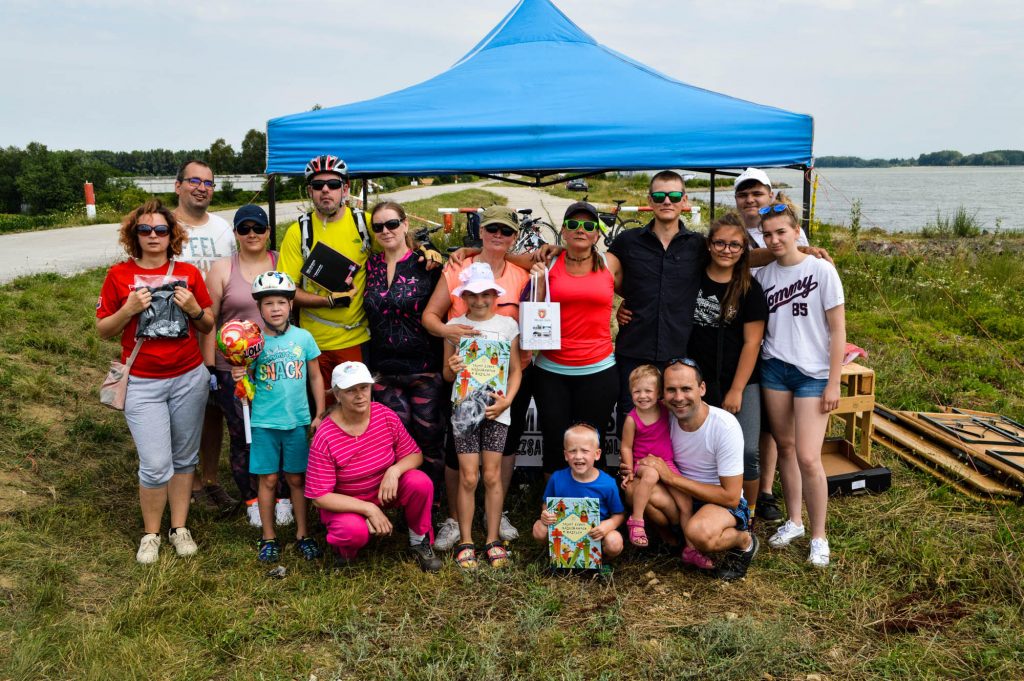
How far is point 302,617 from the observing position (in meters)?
3.20

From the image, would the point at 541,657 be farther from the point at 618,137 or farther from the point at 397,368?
the point at 618,137

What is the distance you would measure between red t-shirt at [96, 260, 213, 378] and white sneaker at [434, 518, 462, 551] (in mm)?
1575

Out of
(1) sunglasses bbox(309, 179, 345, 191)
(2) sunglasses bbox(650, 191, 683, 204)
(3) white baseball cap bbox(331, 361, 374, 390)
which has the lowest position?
(3) white baseball cap bbox(331, 361, 374, 390)

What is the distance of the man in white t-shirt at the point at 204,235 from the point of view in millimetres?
3928

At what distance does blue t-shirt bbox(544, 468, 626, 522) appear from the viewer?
3.48 m

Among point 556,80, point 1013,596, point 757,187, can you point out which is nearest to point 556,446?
point 757,187

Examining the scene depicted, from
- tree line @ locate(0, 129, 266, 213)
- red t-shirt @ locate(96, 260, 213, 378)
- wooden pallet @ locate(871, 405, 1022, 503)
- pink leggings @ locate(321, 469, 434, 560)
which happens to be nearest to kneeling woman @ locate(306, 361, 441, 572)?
pink leggings @ locate(321, 469, 434, 560)

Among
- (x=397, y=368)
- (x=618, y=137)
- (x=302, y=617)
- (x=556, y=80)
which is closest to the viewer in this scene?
(x=302, y=617)

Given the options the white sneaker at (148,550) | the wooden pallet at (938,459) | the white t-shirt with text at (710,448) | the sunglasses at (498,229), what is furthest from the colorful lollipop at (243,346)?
the wooden pallet at (938,459)

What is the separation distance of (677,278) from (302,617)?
2.40m

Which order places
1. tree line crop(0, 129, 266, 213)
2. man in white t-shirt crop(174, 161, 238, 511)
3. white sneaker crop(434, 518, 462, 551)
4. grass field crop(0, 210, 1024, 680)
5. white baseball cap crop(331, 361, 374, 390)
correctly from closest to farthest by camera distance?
grass field crop(0, 210, 1024, 680) < white baseball cap crop(331, 361, 374, 390) < white sneaker crop(434, 518, 462, 551) < man in white t-shirt crop(174, 161, 238, 511) < tree line crop(0, 129, 266, 213)

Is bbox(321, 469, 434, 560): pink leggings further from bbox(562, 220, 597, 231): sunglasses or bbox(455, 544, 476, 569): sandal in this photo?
bbox(562, 220, 597, 231): sunglasses

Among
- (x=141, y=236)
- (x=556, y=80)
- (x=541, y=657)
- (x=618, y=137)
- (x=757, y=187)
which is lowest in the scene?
(x=541, y=657)

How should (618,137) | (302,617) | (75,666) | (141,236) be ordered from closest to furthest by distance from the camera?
(75,666) → (302,617) → (141,236) → (618,137)
